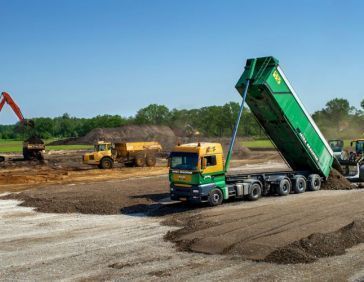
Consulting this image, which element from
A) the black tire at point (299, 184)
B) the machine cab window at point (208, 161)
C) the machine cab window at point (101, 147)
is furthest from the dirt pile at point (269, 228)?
the machine cab window at point (101, 147)

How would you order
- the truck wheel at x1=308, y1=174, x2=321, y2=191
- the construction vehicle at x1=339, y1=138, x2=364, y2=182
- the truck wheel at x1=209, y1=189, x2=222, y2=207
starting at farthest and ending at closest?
the construction vehicle at x1=339, y1=138, x2=364, y2=182
the truck wheel at x1=308, y1=174, x2=321, y2=191
the truck wheel at x1=209, y1=189, x2=222, y2=207

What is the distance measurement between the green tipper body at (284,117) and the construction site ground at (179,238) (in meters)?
1.83

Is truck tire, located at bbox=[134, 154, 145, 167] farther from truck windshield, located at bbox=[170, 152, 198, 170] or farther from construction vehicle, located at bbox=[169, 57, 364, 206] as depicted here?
truck windshield, located at bbox=[170, 152, 198, 170]

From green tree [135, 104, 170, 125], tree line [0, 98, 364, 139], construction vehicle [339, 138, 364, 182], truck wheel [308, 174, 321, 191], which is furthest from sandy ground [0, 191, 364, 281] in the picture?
green tree [135, 104, 170, 125]

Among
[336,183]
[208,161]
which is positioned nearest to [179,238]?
[208,161]

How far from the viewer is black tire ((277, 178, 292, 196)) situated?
21.9 m

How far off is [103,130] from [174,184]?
72411 millimetres

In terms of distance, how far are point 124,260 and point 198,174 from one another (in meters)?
6.89

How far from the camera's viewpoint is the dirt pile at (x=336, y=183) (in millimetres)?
23875

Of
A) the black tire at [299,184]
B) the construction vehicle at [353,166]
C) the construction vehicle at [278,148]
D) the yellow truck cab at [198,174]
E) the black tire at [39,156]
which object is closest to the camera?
the yellow truck cab at [198,174]

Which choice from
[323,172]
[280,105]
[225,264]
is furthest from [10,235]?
[323,172]

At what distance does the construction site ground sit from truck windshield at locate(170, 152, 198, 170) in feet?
5.63

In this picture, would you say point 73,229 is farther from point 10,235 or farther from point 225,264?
point 225,264

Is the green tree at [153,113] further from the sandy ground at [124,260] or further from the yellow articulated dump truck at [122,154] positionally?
the sandy ground at [124,260]
